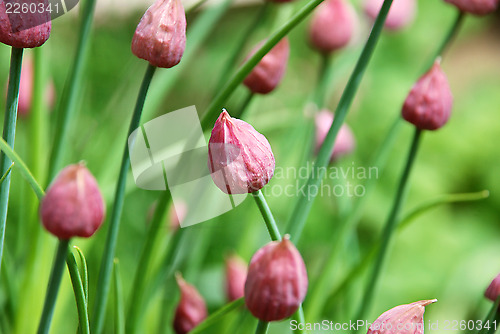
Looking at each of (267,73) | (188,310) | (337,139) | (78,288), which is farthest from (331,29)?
(78,288)

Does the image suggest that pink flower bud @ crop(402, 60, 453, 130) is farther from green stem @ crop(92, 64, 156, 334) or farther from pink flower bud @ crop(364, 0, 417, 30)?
pink flower bud @ crop(364, 0, 417, 30)

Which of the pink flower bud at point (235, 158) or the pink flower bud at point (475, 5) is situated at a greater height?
the pink flower bud at point (475, 5)

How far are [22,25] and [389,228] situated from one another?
1.16 ft

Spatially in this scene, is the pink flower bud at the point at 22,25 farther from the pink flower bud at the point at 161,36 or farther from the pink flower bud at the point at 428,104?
the pink flower bud at the point at 428,104

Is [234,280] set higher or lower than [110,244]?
lower

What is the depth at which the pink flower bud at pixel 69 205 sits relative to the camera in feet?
1.02

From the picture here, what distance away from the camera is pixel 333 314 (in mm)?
959

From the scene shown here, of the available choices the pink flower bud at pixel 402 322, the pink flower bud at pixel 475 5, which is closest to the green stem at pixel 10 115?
the pink flower bud at pixel 402 322

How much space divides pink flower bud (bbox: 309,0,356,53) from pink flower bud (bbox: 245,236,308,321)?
46cm

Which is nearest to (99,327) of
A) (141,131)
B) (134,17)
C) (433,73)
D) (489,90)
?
(141,131)

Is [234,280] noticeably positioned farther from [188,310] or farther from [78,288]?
[78,288]

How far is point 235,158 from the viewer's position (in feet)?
1.24

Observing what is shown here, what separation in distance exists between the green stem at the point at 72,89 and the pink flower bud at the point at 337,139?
28 cm

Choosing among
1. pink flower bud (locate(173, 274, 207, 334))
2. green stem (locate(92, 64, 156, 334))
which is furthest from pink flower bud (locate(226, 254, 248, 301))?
green stem (locate(92, 64, 156, 334))
